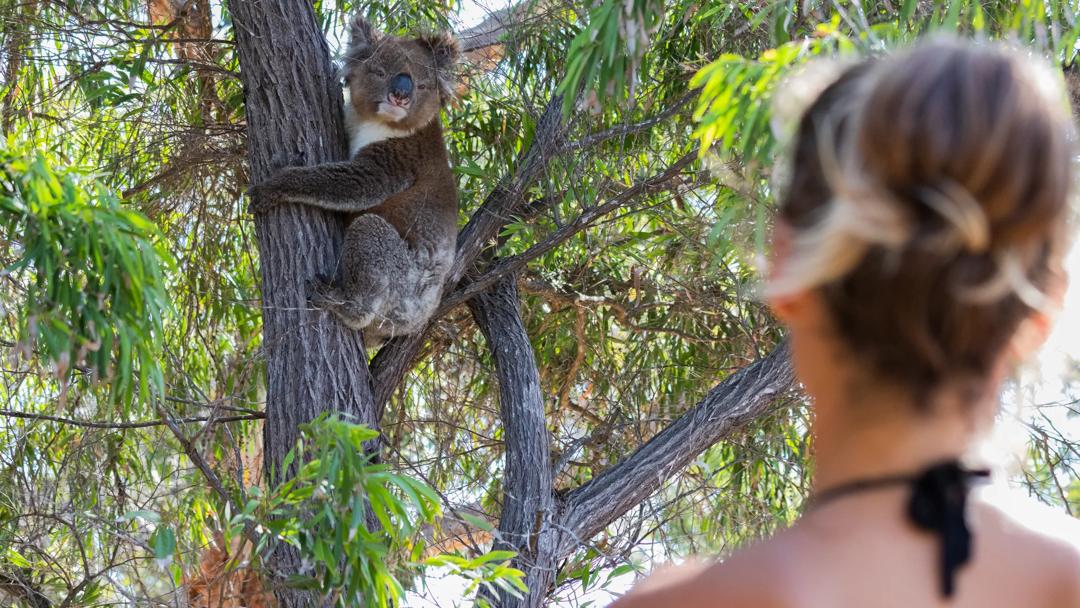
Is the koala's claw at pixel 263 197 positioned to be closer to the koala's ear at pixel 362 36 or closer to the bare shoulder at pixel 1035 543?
the koala's ear at pixel 362 36

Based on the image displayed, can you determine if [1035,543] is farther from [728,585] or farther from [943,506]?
[728,585]

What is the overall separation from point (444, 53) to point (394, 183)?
22.7 inches

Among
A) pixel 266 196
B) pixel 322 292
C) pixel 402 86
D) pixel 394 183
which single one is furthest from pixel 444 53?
pixel 322 292

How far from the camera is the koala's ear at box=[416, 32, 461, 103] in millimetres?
4480

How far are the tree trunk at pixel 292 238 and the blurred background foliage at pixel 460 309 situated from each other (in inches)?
7.8

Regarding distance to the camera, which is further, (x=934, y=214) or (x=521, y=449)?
(x=521, y=449)

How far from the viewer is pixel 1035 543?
88 cm

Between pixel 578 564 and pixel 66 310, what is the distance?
227cm

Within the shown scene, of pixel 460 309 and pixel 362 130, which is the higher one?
pixel 362 130

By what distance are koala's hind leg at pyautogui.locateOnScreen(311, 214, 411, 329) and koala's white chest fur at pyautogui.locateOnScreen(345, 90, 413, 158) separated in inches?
13.5

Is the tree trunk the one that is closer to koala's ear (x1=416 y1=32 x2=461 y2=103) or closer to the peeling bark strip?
the peeling bark strip

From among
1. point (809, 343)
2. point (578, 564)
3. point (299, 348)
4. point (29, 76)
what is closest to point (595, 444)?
point (578, 564)

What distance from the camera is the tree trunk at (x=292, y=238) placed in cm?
336

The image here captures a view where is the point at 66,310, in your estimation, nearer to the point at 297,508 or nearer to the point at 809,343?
the point at 297,508
